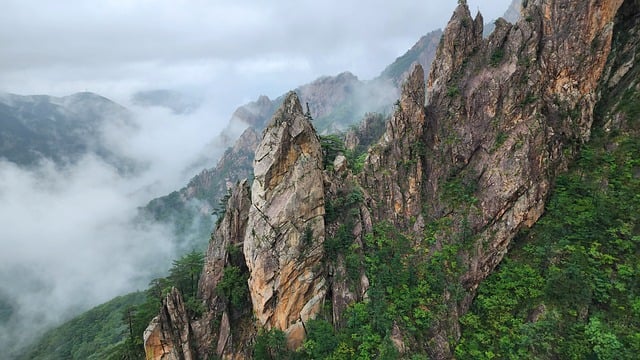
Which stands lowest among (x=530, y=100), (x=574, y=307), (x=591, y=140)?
(x=574, y=307)

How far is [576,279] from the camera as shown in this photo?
33375 mm

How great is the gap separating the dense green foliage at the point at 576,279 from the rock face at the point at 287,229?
60.2 feet

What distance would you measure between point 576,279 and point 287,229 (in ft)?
102

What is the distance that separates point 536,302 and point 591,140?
23.1 meters

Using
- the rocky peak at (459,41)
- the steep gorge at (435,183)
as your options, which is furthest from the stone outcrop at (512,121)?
the rocky peak at (459,41)

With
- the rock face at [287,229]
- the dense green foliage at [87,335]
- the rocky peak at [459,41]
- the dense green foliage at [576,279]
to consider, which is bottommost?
the dense green foliage at [87,335]

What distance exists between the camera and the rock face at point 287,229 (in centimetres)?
4119

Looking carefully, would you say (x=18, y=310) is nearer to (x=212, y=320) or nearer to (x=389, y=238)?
(x=212, y=320)

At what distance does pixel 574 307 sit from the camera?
1294 inches

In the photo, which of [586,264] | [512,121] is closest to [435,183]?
[512,121]

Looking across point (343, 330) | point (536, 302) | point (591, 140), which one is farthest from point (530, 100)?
point (343, 330)

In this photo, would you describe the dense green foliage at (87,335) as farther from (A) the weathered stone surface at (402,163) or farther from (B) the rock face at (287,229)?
(A) the weathered stone surface at (402,163)

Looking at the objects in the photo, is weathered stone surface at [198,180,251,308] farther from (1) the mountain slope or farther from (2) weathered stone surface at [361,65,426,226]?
(1) the mountain slope

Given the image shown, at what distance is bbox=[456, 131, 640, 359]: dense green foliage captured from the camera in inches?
1227
